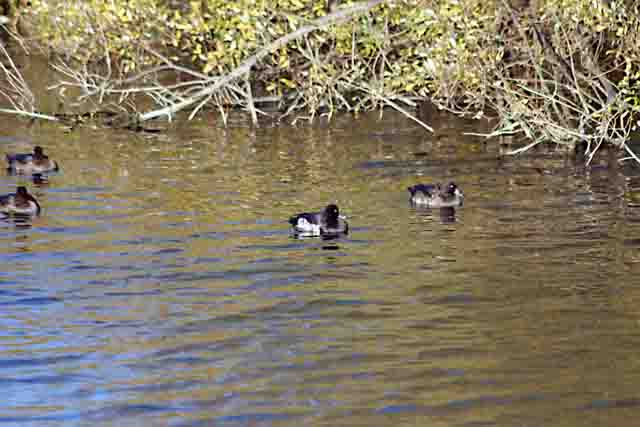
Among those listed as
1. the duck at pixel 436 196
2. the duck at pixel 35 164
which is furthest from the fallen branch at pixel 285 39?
the duck at pixel 436 196

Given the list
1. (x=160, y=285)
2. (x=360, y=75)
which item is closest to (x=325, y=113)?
(x=360, y=75)

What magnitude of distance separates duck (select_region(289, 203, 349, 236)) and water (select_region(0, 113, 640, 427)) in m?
0.26

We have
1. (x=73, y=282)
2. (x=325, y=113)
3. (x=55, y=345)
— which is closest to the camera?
(x=55, y=345)

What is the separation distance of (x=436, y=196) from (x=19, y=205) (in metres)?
6.36

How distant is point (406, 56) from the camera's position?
28.8 m

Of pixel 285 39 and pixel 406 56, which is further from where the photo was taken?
pixel 406 56

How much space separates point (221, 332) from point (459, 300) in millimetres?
2867

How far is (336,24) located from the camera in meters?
27.7

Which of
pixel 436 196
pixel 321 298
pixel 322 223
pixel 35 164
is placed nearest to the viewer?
pixel 321 298

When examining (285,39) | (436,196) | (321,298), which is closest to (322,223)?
(436,196)

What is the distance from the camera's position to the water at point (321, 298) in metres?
11.9

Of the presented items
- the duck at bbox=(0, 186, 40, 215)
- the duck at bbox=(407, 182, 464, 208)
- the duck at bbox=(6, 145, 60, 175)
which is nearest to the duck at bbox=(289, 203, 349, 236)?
the duck at bbox=(407, 182, 464, 208)

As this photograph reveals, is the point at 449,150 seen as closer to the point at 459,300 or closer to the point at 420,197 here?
the point at 420,197

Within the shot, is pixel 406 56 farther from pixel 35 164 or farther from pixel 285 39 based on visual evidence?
pixel 35 164
